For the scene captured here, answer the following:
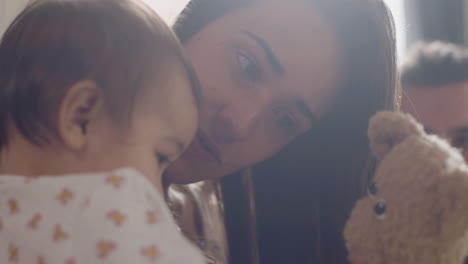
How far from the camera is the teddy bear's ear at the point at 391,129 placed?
0.66 metres

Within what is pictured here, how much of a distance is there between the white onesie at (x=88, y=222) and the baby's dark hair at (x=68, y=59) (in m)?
0.06

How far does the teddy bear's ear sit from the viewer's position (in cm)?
66

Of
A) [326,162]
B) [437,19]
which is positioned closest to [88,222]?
[326,162]

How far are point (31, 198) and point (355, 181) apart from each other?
66cm

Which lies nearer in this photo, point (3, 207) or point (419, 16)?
point (3, 207)

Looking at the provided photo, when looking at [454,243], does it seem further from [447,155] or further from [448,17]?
[448,17]

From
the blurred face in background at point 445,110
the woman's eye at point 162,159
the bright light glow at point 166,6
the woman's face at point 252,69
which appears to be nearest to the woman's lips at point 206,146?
the woman's face at point 252,69

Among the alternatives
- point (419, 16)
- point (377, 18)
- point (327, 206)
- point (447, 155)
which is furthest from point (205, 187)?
point (419, 16)

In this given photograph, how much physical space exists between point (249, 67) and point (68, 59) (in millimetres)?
378

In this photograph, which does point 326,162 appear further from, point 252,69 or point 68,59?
point 68,59

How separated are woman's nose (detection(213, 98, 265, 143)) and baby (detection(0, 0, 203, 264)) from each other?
0.25m

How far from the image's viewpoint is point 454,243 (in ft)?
1.98

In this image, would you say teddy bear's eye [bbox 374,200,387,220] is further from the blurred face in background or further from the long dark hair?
the blurred face in background

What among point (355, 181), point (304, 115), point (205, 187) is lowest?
point (205, 187)
